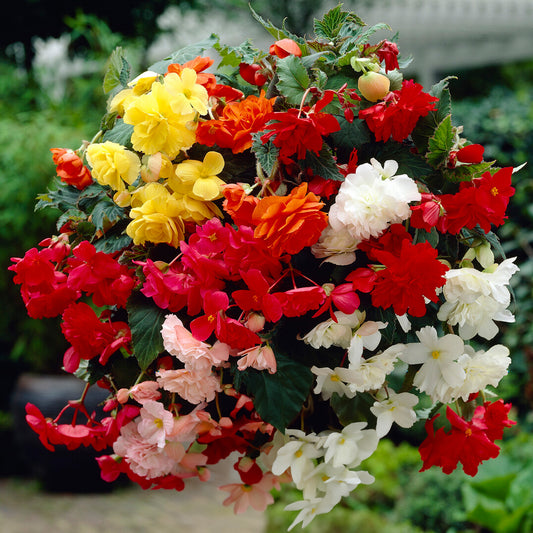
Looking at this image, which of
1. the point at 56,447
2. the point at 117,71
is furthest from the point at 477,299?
the point at 56,447

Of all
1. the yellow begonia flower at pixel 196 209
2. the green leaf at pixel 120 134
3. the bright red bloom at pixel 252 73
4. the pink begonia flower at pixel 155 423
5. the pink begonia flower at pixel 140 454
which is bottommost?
the pink begonia flower at pixel 140 454

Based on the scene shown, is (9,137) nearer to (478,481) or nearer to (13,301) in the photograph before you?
(13,301)

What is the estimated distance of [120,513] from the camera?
3.75m

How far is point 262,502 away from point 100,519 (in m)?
2.97

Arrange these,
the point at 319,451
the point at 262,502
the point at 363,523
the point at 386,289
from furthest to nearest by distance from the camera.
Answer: the point at 363,523 → the point at 262,502 → the point at 319,451 → the point at 386,289

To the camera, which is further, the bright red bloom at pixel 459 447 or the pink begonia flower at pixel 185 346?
the bright red bloom at pixel 459 447

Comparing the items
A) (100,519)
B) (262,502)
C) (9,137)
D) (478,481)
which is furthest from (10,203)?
(262,502)

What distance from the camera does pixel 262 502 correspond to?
102cm

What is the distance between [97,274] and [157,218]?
0.12 metres

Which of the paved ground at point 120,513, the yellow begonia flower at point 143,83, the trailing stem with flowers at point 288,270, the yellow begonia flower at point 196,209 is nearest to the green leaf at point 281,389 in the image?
the trailing stem with flowers at point 288,270

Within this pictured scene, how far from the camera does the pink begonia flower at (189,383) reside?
A: 83cm

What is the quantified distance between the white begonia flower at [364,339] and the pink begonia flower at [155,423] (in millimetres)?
257

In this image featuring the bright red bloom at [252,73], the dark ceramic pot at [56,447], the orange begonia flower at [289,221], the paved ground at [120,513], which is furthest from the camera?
the dark ceramic pot at [56,447]

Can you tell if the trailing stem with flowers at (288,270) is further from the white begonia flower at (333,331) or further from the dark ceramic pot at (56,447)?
the dark ceramic pot at (56,447)
